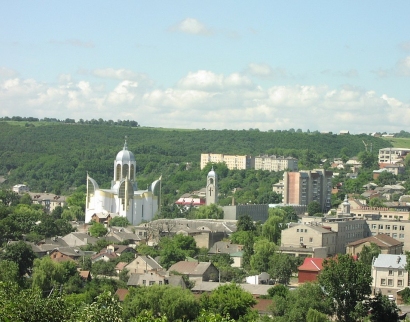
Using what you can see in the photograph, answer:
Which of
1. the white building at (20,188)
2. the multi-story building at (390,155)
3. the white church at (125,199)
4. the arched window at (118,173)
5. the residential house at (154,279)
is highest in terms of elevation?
the multi-story building at (390,155)

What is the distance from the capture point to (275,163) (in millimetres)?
163500

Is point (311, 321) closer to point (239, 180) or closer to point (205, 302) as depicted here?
point (205, 302)

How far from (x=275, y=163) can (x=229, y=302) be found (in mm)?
113023

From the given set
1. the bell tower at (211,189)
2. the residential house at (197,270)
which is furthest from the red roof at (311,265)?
the bell tower at (211,189)

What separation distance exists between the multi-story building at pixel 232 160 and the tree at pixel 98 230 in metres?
77.0

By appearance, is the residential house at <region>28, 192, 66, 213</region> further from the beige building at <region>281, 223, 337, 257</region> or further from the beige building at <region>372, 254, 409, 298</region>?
the beige building at <region>372, 254, 409, 298</region>

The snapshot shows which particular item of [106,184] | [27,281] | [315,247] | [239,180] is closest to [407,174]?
[239,180]

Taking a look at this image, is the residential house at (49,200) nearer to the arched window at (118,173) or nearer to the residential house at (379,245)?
the arched window at (118,173)

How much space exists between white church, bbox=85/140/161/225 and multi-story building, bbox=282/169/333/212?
2756 cm

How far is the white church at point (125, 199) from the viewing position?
97125 millimetres

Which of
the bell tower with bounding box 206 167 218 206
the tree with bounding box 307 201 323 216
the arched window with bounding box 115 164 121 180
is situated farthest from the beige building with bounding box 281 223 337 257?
the bell tower with bounding box 206 167 218 206

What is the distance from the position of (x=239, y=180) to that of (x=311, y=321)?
103m

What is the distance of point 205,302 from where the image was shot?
5159 centimetres

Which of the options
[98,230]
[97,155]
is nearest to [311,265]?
[98,230]
